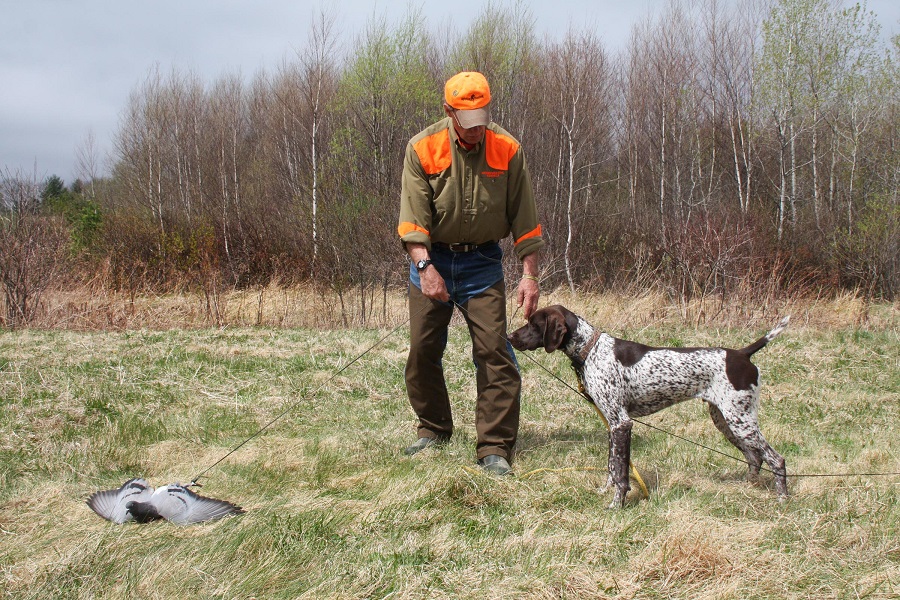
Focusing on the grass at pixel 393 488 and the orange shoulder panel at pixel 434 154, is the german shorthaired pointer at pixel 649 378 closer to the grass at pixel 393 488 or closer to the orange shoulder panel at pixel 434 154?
the grass at pixel 393 488

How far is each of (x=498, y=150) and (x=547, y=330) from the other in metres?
1.02

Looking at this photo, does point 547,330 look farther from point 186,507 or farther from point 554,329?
point 186,507

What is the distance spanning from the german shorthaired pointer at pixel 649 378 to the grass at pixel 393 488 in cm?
27

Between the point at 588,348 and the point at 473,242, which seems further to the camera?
the point at 473,242

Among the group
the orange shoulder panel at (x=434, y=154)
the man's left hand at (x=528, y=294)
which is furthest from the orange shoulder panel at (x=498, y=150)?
the man's left hand at (x=528, y=294)

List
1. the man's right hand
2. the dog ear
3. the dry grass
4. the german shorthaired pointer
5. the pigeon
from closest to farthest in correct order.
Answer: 1. the pigeon
2. the german shorthaired pointer
3. the dog ear
4. the man's right hand
5. the dry grass

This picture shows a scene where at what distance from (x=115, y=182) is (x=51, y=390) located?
95.6 feet

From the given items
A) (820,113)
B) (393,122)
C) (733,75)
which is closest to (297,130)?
(393,122)

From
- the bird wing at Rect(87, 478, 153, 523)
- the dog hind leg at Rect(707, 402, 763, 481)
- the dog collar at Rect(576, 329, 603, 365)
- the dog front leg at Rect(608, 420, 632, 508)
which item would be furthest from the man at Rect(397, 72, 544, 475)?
the bird wing at Rect(87, 478, 153, 523)

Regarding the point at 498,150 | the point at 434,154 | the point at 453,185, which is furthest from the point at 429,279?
the point at 498,150

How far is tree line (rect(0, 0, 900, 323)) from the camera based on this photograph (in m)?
13.6

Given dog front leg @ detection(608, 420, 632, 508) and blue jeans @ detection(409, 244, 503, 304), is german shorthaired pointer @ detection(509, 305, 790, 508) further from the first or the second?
blue jeans @ detection(409, 244, 503, 304)

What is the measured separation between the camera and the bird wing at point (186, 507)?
325cm

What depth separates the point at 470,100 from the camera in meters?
3.73
